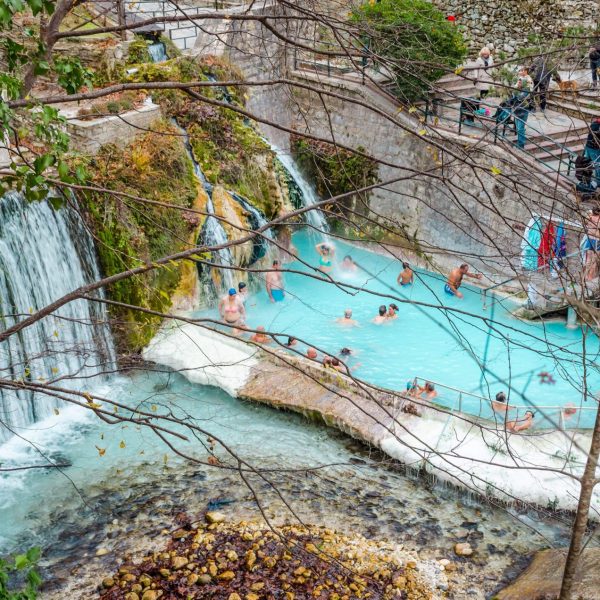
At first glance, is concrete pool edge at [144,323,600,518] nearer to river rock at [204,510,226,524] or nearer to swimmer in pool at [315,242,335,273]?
river rock at [204,510,226,524]

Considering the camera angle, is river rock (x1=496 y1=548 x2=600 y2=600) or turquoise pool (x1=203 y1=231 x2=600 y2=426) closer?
river rock (x1=496 y1=548 x2=600 y2=600)

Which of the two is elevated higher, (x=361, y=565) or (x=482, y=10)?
(x=482, y=10)

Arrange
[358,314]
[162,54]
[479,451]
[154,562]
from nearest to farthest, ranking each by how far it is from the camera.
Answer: [154,562] → [479,451] → [358,314] → [162,54]

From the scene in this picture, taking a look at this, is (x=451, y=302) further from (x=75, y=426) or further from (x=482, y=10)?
(x=482, y=10)

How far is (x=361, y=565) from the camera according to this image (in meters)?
7.62

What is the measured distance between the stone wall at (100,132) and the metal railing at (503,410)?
5.95m

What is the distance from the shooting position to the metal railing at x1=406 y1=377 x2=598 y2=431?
830 centimetres

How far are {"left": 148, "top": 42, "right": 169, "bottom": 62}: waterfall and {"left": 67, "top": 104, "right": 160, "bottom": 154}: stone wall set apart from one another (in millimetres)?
3062

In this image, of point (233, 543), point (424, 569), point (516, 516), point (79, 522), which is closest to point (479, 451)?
point (516, 516)

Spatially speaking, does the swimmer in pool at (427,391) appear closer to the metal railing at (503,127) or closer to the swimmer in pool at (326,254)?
the metal railing at (503,127)

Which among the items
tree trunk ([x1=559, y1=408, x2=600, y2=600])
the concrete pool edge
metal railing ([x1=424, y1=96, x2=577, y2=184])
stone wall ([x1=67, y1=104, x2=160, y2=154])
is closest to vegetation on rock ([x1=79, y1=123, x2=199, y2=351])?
stone wall ([x1=67, y1=104, x2=160, y2=154])

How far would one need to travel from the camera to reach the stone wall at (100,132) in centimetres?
1167

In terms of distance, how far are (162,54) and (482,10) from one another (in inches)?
342

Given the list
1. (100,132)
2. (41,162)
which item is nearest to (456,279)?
(100,132)
